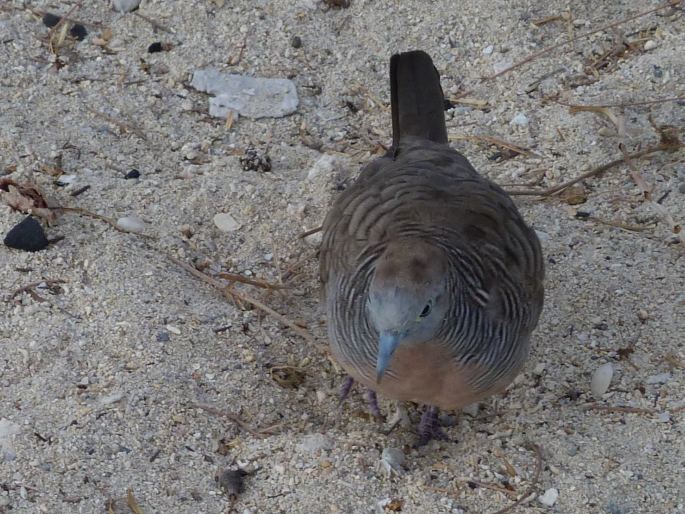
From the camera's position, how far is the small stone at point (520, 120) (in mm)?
5749

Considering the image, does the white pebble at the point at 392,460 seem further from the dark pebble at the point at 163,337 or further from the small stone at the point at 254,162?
the small stone at the point at 254,162

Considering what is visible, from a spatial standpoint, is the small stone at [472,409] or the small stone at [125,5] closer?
the small stone at [472,409]

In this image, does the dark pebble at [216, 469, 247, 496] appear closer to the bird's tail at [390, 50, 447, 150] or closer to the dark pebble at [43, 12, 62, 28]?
the bird's tail at [390, 50, 447, 150]

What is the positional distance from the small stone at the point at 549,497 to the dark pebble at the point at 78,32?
3.68 metres

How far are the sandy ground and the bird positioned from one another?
379mm

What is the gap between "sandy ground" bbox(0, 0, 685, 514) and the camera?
4.08 meters

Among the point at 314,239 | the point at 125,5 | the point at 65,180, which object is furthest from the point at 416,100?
the point at 125,5

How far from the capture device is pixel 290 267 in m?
5.11

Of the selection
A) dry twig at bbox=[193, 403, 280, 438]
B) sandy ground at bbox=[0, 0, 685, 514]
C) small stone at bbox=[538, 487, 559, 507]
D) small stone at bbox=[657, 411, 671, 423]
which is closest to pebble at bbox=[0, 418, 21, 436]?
sandy ground at bbox=[0, 0, 685, 514]

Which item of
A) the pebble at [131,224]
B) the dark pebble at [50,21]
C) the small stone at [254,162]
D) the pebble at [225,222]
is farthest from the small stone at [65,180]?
the dark pebble at [50,21]

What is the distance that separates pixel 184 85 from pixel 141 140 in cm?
51

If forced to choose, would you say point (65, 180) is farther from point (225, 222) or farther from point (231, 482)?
point (231, 482)

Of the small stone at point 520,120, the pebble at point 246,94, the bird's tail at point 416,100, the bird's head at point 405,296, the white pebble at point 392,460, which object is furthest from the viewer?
the pebble at point 246,94

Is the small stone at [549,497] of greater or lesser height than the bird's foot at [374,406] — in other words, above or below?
above
